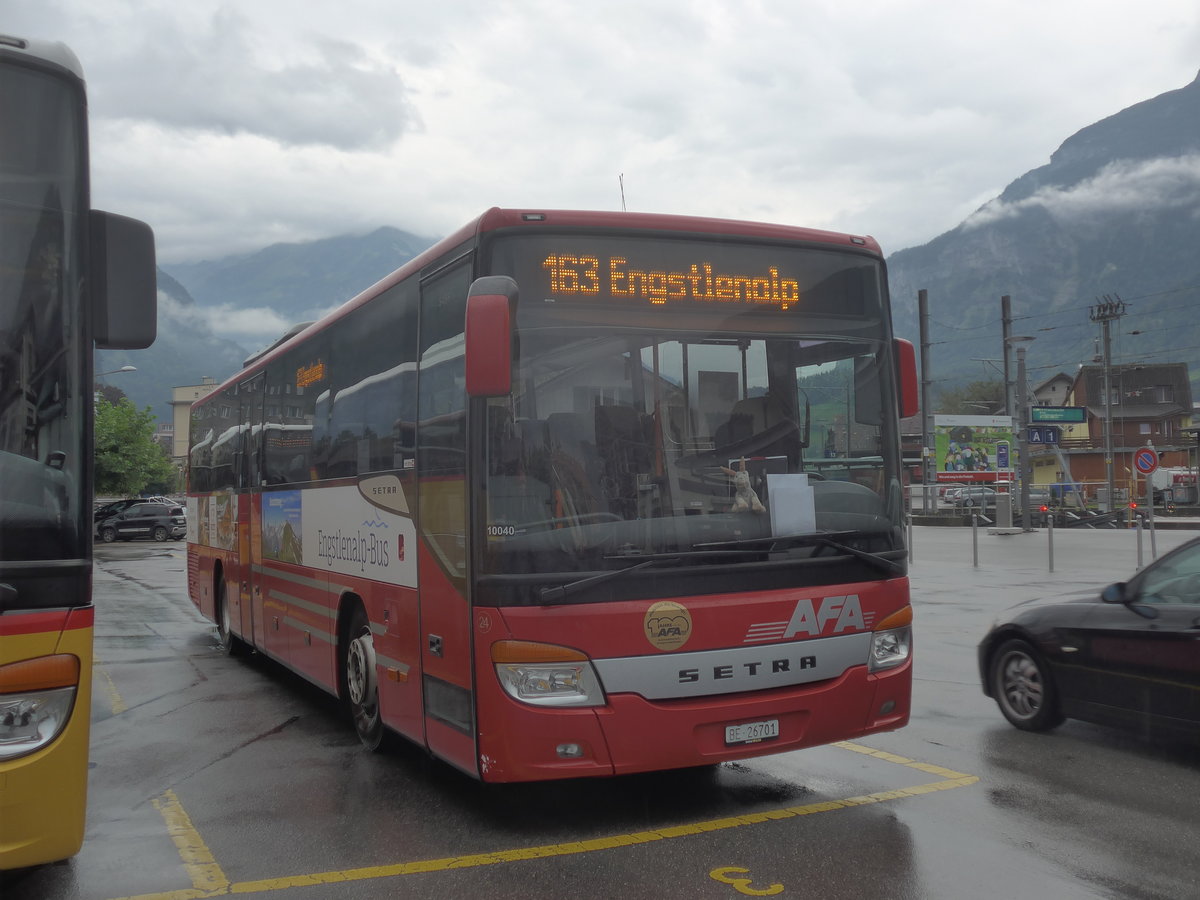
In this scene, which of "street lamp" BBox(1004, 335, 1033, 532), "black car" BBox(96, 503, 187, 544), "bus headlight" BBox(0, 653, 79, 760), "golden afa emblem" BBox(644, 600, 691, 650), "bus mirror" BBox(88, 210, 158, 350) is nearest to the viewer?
"bus headlight" BBox(0, 653, 79, 760)

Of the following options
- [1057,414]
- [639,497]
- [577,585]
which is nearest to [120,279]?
[577,585]

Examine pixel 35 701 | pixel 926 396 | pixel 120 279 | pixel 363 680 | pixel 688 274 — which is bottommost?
pixel 363 680

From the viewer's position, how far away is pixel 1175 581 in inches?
263

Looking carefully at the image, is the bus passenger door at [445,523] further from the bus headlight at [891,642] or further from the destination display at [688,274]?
the bus headlight at [891,642]

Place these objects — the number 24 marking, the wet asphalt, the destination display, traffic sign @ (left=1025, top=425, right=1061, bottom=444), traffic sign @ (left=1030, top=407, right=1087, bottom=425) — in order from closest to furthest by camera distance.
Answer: the number 24 marking, the wet asphalt, the destination display, traffic sign @ (left=1025, top=425, right=1061, bottom=444), traffic sign @ (left=1030, top=407, right=1087, bottom=425)

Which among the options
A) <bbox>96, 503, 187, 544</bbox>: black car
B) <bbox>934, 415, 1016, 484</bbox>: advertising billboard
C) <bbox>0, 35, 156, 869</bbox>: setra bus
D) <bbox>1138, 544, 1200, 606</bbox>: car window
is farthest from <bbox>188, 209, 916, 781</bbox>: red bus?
<bbox>934, 415, 1016, 484</bbox>: advertising billboard

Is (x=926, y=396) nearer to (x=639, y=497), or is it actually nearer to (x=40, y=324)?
(x=639, y=497)

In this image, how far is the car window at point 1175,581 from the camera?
6562mm

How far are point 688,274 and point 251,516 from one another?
6030mm

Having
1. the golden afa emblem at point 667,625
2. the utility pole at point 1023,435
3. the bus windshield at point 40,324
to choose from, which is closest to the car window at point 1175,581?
the golden afa emblem at point 667,625

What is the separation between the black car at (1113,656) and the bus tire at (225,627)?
754 centimetres

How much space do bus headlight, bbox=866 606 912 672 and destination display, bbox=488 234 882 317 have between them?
1.62 meters

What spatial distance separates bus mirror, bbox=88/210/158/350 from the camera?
425 cm

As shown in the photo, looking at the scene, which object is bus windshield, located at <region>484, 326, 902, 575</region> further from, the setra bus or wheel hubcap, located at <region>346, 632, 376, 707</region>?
wheel hubcap, located at <region>346, 632, 376, 707</region>
